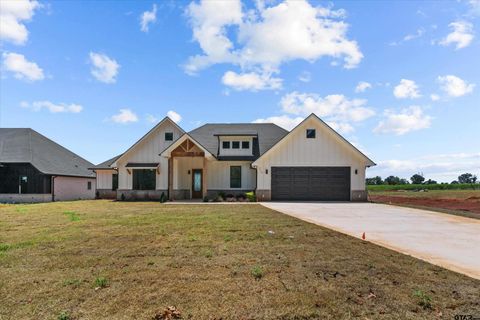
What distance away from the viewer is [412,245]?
747cm

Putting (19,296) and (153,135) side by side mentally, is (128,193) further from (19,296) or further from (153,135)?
(19,296)

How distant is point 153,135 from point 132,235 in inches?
731

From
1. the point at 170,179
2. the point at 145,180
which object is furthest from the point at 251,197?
the point at 145,180

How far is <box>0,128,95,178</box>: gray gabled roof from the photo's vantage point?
87.0 ft

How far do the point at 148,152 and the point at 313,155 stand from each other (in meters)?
13.0

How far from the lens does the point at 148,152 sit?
2611 centimetres

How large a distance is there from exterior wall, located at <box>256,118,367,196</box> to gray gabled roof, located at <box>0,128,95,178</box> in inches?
703

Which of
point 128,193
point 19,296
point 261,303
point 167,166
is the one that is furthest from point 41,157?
point 261,303

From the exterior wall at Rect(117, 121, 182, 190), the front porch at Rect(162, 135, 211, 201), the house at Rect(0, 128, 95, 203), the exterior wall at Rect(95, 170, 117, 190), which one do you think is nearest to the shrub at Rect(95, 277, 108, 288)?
the front porch at Rect(162, 135, 211, 201)

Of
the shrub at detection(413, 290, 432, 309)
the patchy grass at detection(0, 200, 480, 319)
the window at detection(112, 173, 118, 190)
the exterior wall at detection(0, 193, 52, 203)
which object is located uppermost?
the window at detection(112, 173, 118, 190)

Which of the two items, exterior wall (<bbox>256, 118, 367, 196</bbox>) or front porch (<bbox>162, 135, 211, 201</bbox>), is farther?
exterior wall (<bbox>256, 118, 367, 196</bbox>)

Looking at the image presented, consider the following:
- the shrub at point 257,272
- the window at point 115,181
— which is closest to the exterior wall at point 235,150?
the window at point 115,181

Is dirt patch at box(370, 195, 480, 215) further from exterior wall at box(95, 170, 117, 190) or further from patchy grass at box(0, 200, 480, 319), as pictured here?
exterior wall at box(95, 170, 117, 190)

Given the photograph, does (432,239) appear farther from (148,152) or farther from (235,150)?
(148,152)
